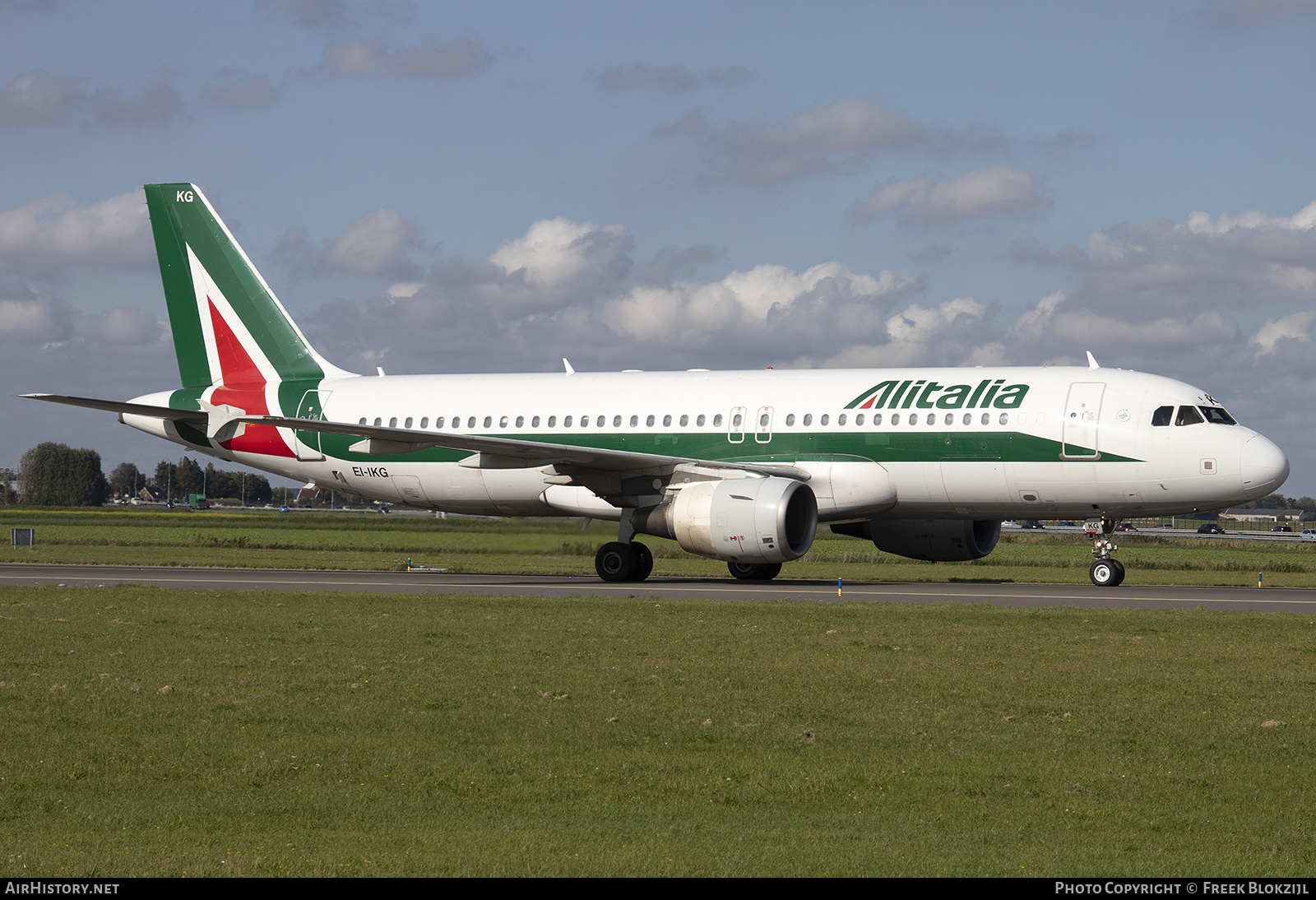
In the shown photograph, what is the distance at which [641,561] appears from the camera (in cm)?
2845

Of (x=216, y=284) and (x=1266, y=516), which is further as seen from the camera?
(x=1266, y=516)

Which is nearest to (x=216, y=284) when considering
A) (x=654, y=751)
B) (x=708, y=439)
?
(x=708, y=439)

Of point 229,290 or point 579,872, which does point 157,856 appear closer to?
point 579,872

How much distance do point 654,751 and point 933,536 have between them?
2099 centimetres

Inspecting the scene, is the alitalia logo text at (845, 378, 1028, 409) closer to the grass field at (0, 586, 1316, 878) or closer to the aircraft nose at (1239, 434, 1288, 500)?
the aircraft nose at (1239, 434, 1288, 500)

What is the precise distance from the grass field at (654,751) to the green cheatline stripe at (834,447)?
9.38 metres

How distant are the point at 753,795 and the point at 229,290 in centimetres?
2882

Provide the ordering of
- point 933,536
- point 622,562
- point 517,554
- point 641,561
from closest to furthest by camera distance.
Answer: point 622,562, point 641,561, point 933,536, point 517,554

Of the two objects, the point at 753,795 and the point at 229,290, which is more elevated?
the point at 229,290

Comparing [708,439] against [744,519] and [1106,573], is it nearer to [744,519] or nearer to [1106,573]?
[744,519]

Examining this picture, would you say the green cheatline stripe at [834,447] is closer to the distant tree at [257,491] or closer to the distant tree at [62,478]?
the distant tree at [62,478]

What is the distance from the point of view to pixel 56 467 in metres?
113

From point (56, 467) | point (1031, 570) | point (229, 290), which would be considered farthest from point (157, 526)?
point (56, 467)

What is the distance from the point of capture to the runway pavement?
22078mm
